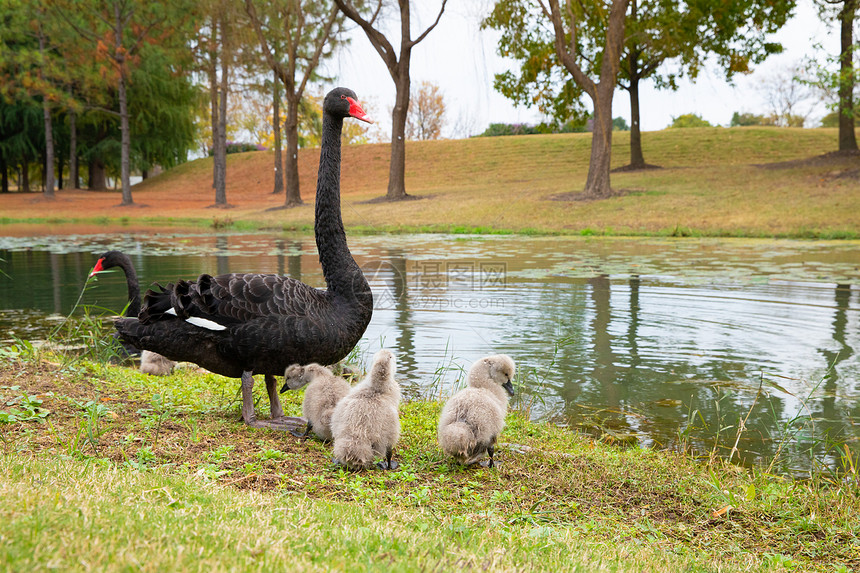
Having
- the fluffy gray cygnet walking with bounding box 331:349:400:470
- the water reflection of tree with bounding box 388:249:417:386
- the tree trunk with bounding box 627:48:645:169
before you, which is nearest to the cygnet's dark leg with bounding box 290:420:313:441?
the fluffy gray cygnet walking with bounding box 331:349:400:470

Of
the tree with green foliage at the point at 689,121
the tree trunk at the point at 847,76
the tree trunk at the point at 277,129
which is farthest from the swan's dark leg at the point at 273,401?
the tree with green foliage at the point at 689,121

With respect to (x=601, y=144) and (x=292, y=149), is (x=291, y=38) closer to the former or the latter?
(x=292, y=149)

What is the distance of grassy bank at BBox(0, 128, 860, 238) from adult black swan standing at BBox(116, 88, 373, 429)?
642 inches

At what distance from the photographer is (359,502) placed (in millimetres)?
3174

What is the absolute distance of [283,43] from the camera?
34906 mm

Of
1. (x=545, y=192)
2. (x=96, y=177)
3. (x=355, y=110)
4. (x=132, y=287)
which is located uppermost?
(x=96, y=177)

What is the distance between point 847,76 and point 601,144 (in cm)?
761

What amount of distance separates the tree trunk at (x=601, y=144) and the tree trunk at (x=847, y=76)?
276 inches

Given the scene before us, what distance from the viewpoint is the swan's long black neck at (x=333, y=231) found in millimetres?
4621

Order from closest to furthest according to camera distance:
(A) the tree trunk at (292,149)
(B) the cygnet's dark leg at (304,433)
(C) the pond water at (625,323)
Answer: (B) the cygnet's dark leg at (304,433)
(C) the pond water at (625,323)
(A) the tree trunk at (292,149)

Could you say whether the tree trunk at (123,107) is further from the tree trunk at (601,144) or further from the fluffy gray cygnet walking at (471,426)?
the fluffy gray cygnet walking at (471,426)
